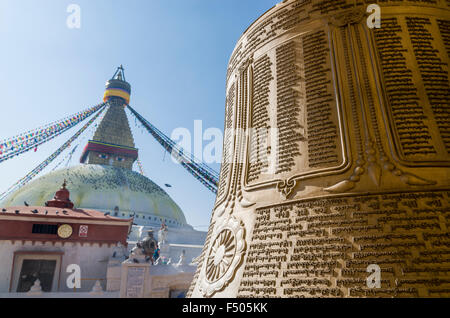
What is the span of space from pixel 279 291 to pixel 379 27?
4.12 m

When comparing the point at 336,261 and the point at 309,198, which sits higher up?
the point at 309,198

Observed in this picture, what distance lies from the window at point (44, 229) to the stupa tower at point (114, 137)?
2283 cm

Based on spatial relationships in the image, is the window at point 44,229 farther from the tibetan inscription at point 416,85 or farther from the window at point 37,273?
the tibetan inscription at point 416,85

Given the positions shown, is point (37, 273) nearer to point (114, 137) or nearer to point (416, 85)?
point (416, 85)

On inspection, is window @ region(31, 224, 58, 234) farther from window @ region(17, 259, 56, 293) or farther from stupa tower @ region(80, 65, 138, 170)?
stupa tower @ region(80, 65, 138, 170)

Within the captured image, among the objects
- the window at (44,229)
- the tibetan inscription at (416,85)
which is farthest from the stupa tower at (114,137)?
the tibetan inscription at (416,85)

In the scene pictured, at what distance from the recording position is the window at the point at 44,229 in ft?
39.1

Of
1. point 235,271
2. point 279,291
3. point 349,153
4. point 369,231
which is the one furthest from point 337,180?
point 235,271

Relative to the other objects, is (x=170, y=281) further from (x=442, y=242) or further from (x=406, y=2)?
(x=406, y=2)

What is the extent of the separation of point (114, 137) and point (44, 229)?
79.2 ft

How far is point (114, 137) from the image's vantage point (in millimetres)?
34625

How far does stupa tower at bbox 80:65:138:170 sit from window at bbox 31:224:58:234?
22.8 meters

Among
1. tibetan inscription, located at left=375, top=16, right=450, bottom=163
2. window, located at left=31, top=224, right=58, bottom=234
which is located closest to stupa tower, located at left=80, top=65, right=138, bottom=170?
window, located at left=31, top=224, right=58, bottom=234

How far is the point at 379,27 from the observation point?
4203mm
